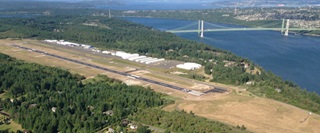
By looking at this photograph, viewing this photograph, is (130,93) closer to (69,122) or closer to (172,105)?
(172,105)

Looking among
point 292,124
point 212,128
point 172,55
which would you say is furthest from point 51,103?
point 172,55

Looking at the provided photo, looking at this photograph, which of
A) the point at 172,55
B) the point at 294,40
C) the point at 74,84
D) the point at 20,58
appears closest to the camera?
the point at 74,84

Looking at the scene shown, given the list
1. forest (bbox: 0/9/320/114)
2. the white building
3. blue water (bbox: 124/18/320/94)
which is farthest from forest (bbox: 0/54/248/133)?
blue water (bbox: 124/18/320/94)

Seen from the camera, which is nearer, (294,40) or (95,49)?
(95,49)

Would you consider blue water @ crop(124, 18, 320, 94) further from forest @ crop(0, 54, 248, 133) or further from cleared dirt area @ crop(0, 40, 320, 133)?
forest @ crop(0, 54, 248, 133)

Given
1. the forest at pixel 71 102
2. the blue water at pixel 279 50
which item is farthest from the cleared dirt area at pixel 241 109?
the blue water at pixel 279 50

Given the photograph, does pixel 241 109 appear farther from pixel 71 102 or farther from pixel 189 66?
pixel 189 66
